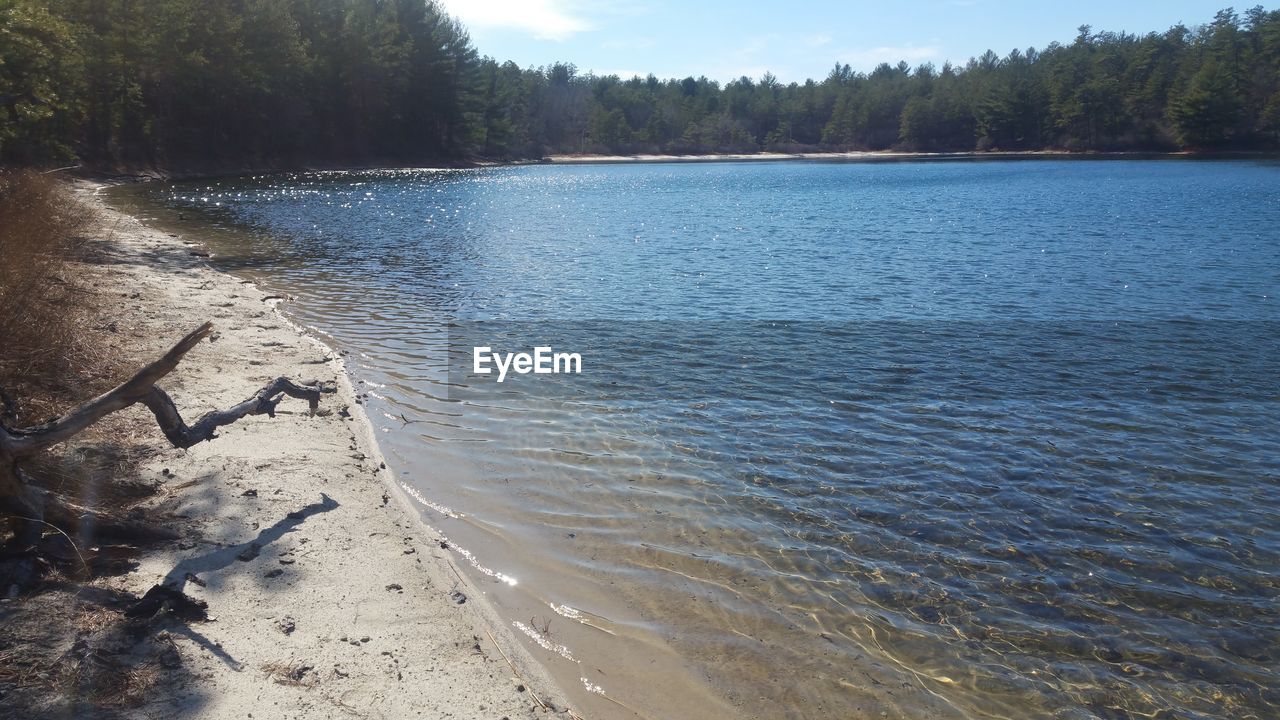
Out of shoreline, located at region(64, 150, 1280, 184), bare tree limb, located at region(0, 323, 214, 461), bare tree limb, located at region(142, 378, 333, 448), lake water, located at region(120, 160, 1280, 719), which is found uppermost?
shoreline, located at region(64, 150, 1280, 184)

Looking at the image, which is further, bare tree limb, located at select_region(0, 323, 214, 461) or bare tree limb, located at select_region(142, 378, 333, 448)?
bare tree limb, located at select_region(142, 378, 333, 448)

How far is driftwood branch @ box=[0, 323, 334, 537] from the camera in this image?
5.47 m

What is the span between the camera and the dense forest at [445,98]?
57750mm

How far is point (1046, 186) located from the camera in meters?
67.4

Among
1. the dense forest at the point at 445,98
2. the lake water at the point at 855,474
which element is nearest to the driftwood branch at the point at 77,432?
the lake water at the point at 855,474

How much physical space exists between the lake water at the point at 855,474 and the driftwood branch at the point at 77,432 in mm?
2604

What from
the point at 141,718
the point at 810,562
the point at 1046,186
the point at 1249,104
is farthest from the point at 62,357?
the point at 1249,104

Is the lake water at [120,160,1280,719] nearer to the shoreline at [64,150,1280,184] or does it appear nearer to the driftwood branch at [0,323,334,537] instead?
the driftwood branch at [0,323,334,537]

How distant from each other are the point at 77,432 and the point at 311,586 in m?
2.11

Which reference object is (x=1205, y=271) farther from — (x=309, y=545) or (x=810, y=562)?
(x=309, y=545)

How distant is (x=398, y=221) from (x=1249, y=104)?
120796mm

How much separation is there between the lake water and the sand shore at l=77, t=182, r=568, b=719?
51 cm

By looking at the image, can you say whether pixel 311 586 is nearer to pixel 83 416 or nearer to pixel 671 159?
pixel 83 416

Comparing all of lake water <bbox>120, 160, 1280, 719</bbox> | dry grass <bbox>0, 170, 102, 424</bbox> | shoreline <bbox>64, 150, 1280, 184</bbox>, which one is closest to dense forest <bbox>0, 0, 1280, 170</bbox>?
shoreline <bbox>64, 150, 1280, 184</bbox>
